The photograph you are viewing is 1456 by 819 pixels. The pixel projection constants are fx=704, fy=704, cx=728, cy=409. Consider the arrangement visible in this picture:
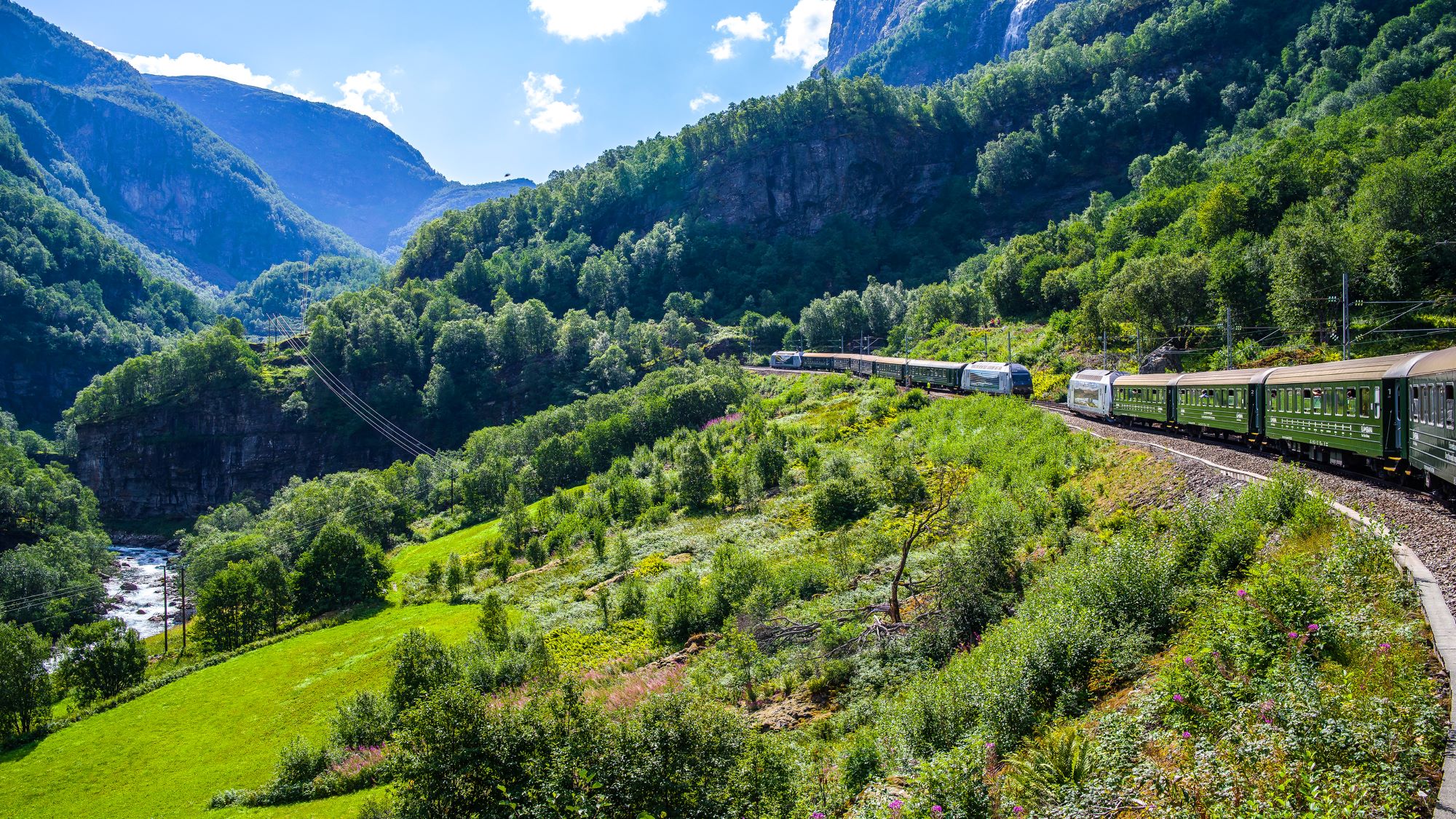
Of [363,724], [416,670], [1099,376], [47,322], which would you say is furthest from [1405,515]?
[47,322]

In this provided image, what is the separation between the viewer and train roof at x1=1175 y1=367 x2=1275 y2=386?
28.4m

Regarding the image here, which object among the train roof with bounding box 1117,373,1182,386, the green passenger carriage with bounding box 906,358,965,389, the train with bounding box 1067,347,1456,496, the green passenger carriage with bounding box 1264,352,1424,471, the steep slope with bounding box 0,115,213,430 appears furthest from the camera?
the steep slope with bounding box 0,115,213,430

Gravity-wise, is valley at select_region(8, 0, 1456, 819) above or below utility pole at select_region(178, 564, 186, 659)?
above

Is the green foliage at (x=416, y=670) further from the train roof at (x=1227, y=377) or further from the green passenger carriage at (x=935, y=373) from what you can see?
the green passenger carriage at (x=935, y=373)

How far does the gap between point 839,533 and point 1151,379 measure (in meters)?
21.2

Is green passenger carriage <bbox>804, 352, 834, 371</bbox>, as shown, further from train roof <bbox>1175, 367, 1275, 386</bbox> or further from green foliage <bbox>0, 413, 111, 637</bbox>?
green foliage <bbox>0, 413, 111, 637</bbox>

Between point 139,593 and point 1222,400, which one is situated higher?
point 1222,400

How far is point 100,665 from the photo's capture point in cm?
4172

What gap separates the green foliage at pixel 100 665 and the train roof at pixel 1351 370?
201ft

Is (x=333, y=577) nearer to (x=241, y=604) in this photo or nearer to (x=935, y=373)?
(x=241, y=604)

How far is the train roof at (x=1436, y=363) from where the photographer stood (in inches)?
662

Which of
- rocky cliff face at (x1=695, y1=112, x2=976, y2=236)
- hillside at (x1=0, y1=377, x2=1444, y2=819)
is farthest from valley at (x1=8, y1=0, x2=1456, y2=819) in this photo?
rocky cliff face at (x1=695, y1=112, x2=976, y2=236)

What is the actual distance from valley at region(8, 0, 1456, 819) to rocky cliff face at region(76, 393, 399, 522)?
2.24 ft

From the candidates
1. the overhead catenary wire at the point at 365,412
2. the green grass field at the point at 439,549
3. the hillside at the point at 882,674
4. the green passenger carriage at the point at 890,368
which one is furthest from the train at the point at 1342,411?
the overhead catenary wire at the point at 365,412
